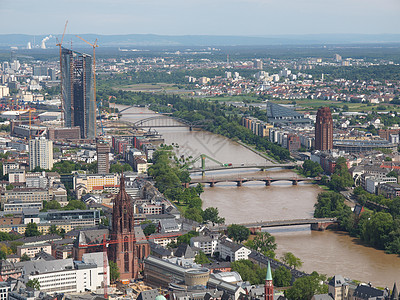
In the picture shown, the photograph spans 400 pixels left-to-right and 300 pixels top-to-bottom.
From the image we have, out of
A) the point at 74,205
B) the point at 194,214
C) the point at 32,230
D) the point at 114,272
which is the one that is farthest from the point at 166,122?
the point at 114,272

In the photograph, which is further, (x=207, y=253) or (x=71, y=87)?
(x=71, y=87)

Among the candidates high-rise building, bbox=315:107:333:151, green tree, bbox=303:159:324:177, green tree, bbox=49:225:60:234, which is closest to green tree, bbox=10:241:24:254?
green tree, bbox=49:225:60:234

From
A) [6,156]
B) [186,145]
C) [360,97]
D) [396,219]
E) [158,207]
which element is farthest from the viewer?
[360,97]

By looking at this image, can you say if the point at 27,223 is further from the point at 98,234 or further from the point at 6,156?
the point at 6,156

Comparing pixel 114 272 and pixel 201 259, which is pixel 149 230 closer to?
pixel 201 259

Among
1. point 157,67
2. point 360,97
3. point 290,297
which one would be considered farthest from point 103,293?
point 157,67

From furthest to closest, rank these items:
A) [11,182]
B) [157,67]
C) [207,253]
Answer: [157,67] < [11,182] < [207,253]
